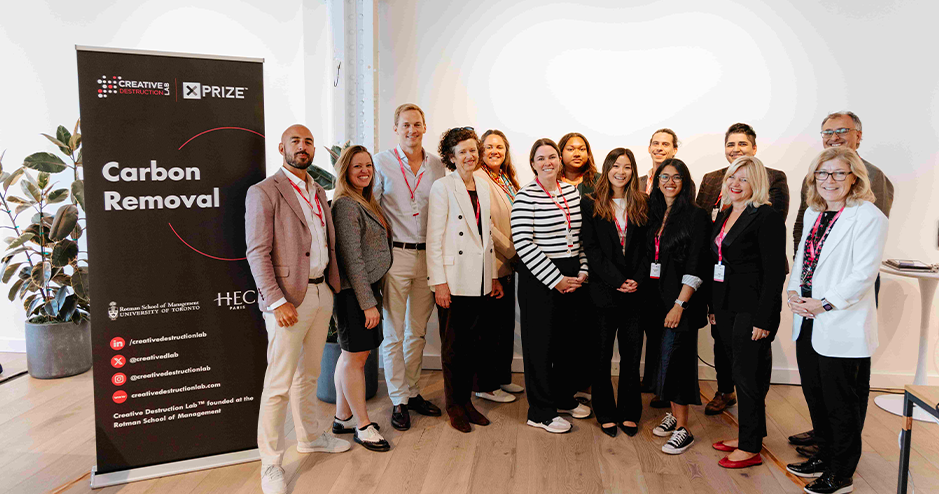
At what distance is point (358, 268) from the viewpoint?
9.92 feet

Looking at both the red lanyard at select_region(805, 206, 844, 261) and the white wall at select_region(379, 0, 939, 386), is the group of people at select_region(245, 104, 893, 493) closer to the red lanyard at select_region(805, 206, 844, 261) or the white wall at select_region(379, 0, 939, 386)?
the red lanyard at select_region(805, 206, 844, 261)

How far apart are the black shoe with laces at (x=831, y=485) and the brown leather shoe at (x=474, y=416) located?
1.74 meters

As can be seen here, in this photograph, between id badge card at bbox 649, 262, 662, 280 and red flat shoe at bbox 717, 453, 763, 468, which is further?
id badge card at bbox 649, 262, 662, 280

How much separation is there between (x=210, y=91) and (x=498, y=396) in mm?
2612

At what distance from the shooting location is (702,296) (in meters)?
3.15

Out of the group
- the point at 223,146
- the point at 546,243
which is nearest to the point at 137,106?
the point at 223,146

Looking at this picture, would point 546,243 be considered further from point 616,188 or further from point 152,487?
point 152,487

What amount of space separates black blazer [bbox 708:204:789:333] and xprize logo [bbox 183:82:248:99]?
2.58 meters

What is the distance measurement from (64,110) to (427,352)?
370 centimetres

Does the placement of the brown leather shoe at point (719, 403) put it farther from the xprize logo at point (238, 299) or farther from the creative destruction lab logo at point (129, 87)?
the creative destruction lab logo at point (129, 87)

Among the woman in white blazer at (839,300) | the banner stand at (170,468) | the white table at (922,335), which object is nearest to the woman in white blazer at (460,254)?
the banner stand at (170,468)

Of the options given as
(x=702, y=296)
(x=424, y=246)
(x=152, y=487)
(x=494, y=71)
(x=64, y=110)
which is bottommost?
(x=152, y=487)

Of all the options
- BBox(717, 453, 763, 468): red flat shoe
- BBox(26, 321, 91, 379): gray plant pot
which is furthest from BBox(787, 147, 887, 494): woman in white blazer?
BBox(26, 321, 91, 379): gray plant pot

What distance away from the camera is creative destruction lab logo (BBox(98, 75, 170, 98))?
2.62 metres
